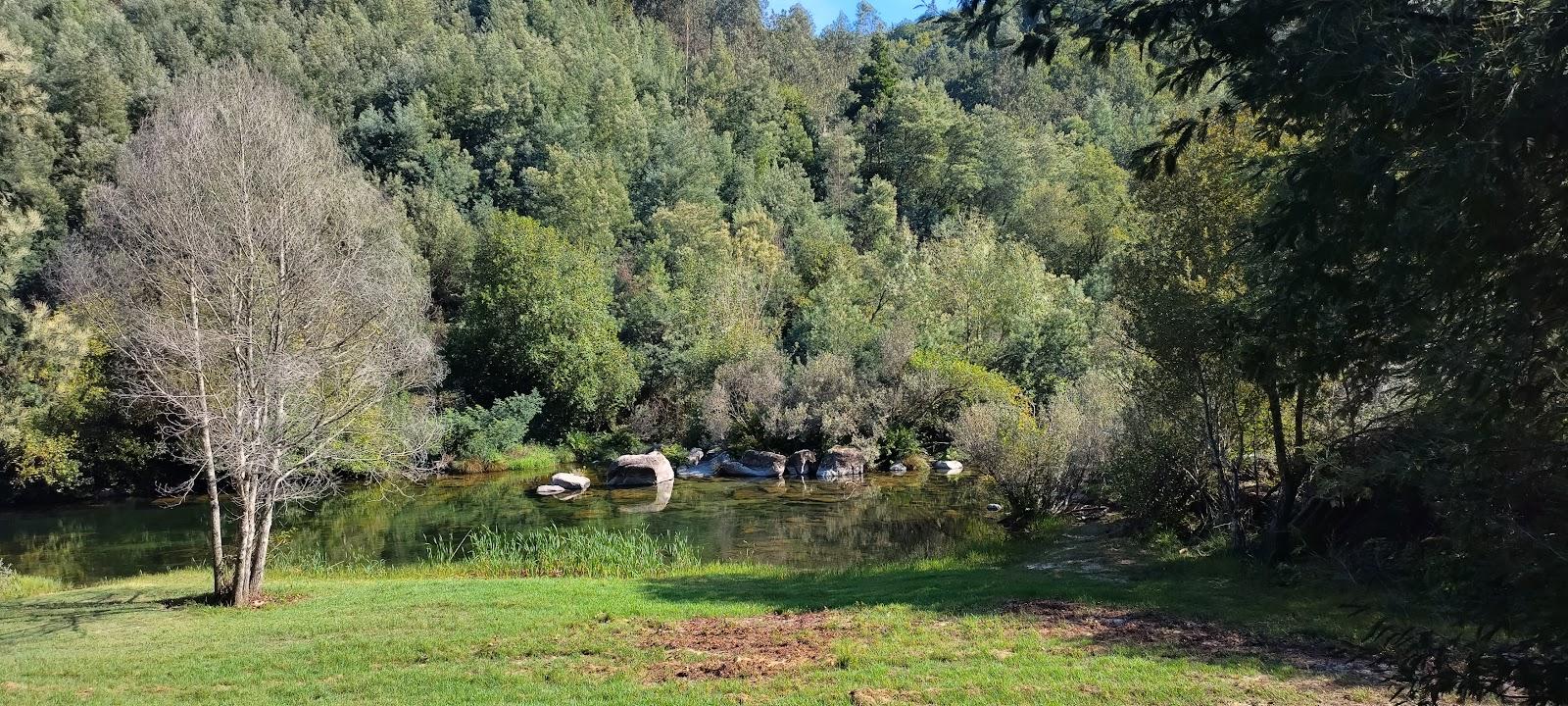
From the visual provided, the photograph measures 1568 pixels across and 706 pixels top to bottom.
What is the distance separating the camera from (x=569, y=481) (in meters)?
32.0

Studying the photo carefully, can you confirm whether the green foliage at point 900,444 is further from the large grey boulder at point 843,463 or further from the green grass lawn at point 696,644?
the green grass lawn at point 696,644

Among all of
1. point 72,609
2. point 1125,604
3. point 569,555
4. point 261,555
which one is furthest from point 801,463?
point 72,609

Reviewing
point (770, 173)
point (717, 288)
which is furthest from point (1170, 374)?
point (770, 173)

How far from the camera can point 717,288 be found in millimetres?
45562

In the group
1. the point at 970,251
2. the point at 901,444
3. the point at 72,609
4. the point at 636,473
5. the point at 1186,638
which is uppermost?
the point at 970,251

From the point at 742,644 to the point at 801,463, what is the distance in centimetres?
2490

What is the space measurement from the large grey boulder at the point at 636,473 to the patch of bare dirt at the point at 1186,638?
939 inches

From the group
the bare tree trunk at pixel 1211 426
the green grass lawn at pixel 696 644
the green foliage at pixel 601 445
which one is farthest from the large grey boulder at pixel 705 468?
the bare tree trunk at pixel 1211 426

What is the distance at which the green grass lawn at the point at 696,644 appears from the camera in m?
8.18

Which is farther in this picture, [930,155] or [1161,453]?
[930,155]

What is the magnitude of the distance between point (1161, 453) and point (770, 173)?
55175 mm

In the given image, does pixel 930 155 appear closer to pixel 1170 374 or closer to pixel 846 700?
pixel 1170 374

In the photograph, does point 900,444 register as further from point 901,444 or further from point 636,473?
point 636,473

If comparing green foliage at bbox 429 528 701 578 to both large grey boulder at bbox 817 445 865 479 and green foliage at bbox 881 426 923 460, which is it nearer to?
large grey boulder at bbox 817 445 865 479
